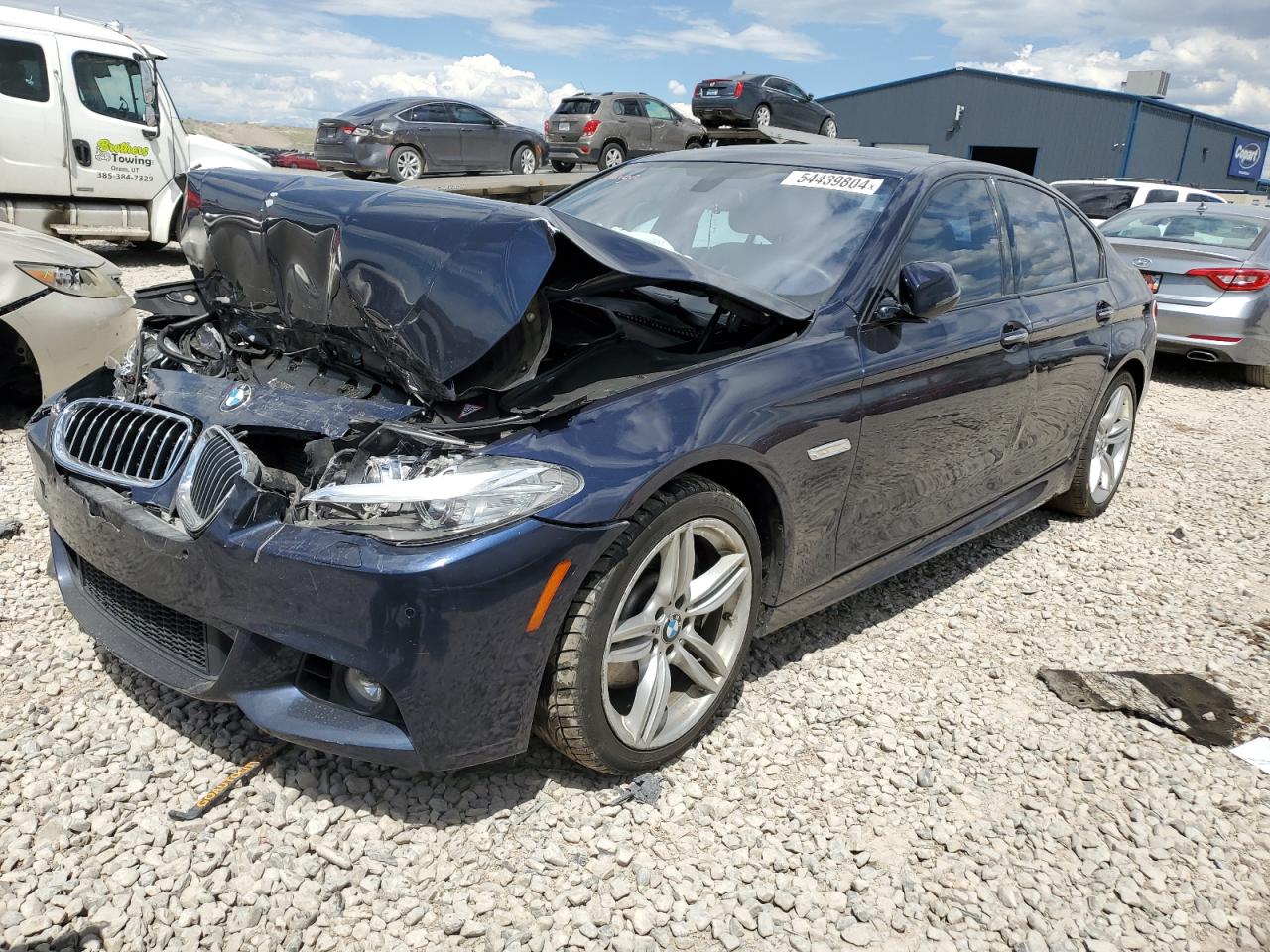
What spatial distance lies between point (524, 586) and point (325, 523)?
1.62 ft

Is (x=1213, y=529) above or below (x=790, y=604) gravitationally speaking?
below

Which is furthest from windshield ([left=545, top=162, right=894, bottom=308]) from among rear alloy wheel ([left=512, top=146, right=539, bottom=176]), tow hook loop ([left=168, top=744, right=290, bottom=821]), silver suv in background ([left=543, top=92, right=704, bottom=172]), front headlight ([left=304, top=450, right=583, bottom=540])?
silver suv in background ([left=543, top=92, right=704, bottom=172])

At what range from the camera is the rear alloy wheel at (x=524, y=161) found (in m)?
17.9

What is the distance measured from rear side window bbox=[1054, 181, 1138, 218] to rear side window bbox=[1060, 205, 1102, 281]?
9.53m

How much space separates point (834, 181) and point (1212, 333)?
6.58m

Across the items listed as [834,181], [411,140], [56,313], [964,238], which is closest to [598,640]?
[834,181]

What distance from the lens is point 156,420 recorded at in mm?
2641

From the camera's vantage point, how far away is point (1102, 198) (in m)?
13.4

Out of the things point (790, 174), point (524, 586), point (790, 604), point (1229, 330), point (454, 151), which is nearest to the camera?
point (524, 586)

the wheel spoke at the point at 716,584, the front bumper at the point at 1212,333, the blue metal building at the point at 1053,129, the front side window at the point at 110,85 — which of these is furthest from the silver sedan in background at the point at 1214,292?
the blue metal building at the point at 1053,129

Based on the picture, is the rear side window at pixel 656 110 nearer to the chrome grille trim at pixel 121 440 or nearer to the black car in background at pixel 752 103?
the black car in background at pixel 752 103

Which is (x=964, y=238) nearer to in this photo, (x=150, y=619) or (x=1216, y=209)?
(x=150, y=619)

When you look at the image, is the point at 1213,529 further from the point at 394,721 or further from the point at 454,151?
the point at 454,151

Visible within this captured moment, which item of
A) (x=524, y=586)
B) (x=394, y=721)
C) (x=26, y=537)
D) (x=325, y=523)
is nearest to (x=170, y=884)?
(x=394, y=721)
